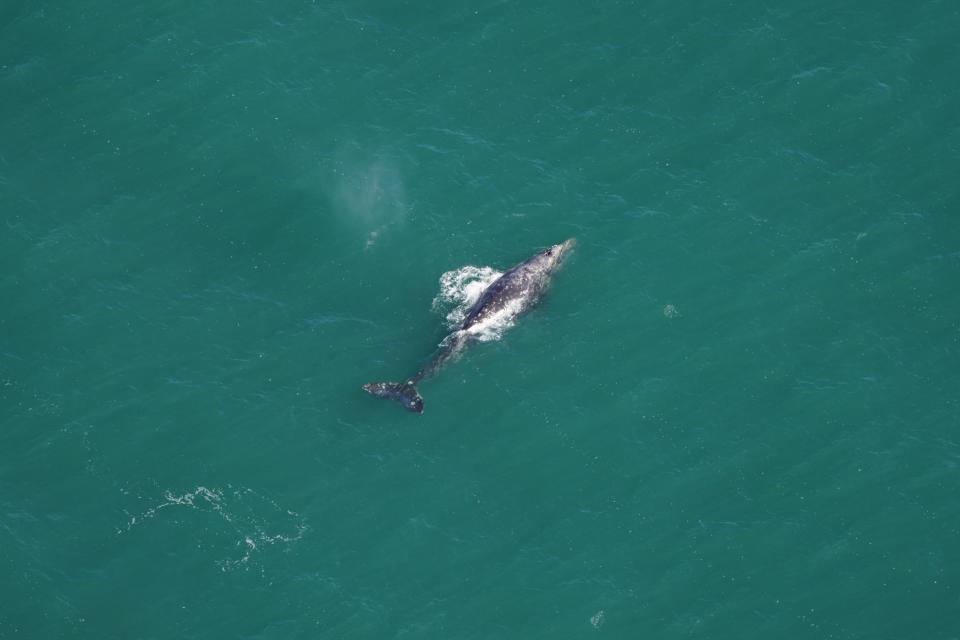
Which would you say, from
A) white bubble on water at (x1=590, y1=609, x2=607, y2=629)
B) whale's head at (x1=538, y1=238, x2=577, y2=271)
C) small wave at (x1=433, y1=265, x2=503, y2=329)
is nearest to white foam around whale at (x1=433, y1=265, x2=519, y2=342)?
small wave at (x1=433, y1=265, x2=503, y2=329)

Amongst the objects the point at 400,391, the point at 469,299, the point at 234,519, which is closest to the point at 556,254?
the point at 469,299

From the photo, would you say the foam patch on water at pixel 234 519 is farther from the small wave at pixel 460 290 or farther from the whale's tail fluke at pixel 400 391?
the small wave at pixel 460 290

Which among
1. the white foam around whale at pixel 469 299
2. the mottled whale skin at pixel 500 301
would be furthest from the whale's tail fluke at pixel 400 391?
the white foam around whale at pixel 469 299

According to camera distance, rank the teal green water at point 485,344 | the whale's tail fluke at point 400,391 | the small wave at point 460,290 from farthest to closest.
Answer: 1. the small wave at point 460,290
2. the whale's tail fluke at point 400,391
3. the teal green water at point 485,344

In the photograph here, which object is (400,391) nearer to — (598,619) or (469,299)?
(469,299)

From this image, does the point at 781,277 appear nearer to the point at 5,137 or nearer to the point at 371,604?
the point at 371,604

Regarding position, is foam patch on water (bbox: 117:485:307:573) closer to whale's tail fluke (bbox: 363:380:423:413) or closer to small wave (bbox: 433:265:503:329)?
whale's tail fluke (bbox: 363:380:423:413)

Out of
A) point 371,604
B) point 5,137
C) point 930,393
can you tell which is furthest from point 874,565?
point 5,137
